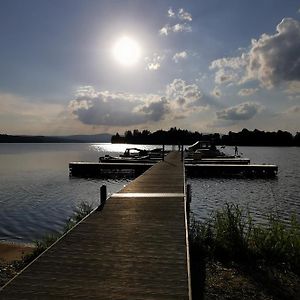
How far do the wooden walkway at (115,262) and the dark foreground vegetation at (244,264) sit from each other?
81cm

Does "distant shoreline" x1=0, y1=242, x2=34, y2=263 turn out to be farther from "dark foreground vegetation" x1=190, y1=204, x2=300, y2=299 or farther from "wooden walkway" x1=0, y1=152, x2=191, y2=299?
"dark foreground vegetation" x1=190, y1=204, x2=300, y2=299

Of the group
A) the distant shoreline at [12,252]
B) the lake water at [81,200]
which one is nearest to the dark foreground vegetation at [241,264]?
the distant shoreline at [12,252]

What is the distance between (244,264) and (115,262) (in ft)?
10.8

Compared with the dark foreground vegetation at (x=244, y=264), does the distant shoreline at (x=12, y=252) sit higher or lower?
lower

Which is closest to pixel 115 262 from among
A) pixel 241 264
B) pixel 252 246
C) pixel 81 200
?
pixel 241 264

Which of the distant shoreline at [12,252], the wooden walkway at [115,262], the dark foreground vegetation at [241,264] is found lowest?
the distant shoreline at [12,252]

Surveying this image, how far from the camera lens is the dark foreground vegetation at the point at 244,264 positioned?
6071 millimetres

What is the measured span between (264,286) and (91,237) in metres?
3.41

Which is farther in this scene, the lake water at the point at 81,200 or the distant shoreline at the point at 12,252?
the lake water at the point at 81,200

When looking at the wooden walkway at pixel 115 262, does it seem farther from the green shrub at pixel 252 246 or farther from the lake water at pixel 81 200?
the lake water at pixel 81 200

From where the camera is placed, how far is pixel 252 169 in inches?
1335

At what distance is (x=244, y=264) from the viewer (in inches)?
288

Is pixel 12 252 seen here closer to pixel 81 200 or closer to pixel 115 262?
pixel 115 262

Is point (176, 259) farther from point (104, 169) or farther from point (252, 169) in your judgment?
point (104, 169)
